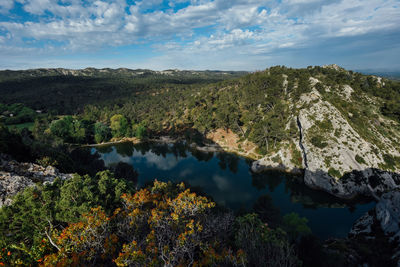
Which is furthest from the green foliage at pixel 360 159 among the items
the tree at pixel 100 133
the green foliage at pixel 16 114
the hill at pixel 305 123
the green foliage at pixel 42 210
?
the green foliage at pixel 16 114

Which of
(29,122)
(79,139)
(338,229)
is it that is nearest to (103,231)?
(338,229)

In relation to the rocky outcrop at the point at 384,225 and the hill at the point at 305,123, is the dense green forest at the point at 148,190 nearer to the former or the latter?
the hill at the point at 305,123

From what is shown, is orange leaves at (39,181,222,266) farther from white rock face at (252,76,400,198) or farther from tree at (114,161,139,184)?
white rock face at (252,76,400,198)

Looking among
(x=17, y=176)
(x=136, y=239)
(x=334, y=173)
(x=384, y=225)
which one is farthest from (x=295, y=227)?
(x=17, y=176)

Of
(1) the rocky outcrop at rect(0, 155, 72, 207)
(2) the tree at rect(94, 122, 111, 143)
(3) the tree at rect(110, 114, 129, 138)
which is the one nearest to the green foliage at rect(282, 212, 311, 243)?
(1) the rocky outcrop at rect(0, 155, 72, 207)

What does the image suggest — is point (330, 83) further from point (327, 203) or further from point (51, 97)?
point (51, 97)

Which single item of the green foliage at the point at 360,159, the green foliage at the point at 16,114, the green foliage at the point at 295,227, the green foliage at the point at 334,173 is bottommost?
the green foliage at the point at 295,227
